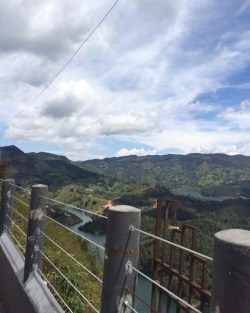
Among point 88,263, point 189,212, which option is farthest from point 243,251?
point 189,212

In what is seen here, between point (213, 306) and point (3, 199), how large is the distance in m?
5.02

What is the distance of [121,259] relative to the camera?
219cm

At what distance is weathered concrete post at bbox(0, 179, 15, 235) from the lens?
5555mm

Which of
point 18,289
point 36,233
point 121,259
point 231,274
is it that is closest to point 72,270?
point 18,289

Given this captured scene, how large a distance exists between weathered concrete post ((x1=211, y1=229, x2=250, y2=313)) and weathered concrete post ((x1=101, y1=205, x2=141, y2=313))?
38.3 inches

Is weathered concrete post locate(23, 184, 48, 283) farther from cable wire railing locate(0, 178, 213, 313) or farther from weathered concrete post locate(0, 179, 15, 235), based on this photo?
weathered concrete post locate(0, 179, 15, 235)

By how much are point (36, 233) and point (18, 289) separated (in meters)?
0.74

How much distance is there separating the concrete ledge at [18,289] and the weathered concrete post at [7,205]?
0.17 meters

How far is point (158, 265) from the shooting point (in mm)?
3795

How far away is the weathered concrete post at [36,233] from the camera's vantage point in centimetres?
401

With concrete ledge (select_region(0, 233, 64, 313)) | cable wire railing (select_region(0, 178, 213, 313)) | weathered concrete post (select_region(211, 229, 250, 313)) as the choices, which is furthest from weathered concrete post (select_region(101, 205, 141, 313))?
concrete ledge (select_region(0, 233, 64, 313))

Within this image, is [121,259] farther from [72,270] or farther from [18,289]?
[72,270]

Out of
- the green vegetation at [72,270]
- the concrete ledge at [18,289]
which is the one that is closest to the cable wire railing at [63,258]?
the green vegetation at [72,270]

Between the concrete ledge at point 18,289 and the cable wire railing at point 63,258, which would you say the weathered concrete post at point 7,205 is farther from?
the concrete ledge at point 18,289
